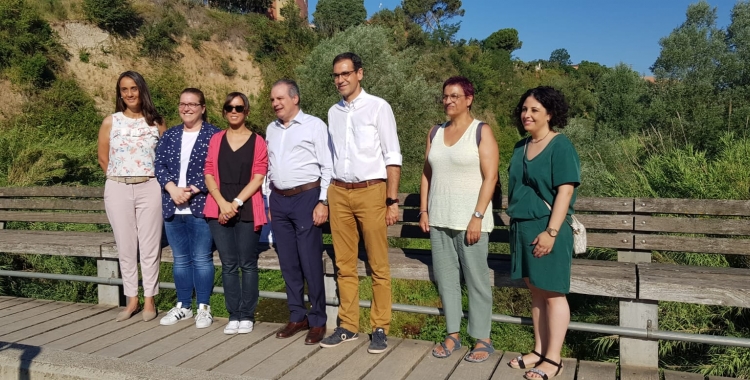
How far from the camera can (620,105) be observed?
33.3 m

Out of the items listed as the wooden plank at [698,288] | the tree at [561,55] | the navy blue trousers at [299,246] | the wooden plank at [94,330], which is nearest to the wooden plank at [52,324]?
the wooden plank at [94,330]

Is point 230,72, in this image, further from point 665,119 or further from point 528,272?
point 528,272

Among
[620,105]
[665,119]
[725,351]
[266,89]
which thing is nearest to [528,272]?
[725,351]

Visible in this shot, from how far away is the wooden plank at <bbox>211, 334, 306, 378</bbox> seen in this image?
3422 millimetres

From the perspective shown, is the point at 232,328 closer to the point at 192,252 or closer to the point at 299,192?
the point at 192,252

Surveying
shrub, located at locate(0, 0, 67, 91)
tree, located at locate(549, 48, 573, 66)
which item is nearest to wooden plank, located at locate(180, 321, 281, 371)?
shrub, located at locate(0, 0, 67, 91)

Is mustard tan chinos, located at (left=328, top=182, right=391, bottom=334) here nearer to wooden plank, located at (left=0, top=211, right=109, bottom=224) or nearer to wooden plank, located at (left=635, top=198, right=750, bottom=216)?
wooden plank, located at (left=635, top=198, right=750, bottom=216)

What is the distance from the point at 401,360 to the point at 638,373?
4.41 ft

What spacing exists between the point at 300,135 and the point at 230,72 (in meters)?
27.3

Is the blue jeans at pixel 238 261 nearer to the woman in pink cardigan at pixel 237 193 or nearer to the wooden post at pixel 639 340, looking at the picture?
the woman in pink cardigan at pixel 237 193

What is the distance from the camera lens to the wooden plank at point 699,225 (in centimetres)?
460

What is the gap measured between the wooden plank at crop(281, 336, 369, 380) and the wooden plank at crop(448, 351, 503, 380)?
2.31 feet

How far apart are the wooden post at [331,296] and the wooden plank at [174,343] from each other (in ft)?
2.63

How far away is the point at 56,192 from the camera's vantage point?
20.1ft
